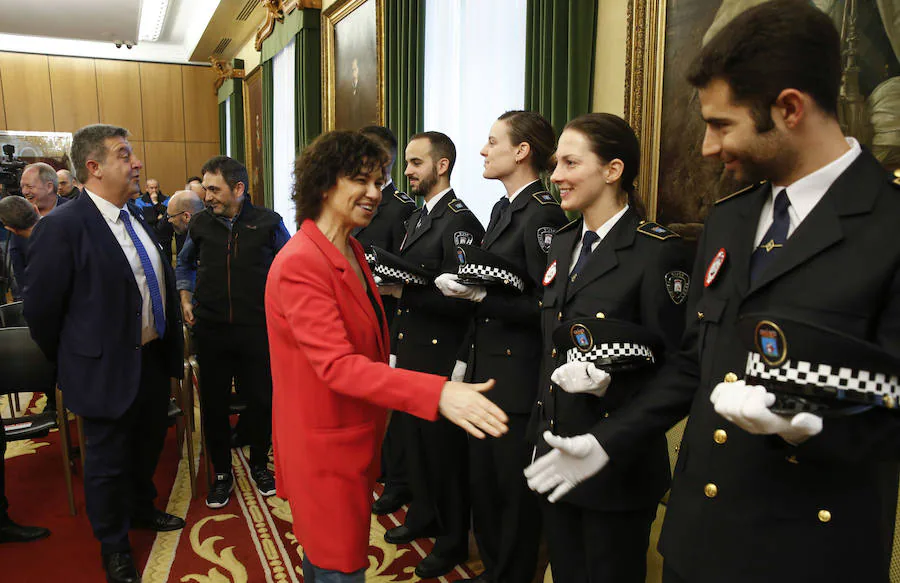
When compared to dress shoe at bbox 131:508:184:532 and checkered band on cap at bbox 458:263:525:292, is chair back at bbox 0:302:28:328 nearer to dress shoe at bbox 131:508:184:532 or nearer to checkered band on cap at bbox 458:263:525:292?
dress shoe at bbox 131:508:184:532

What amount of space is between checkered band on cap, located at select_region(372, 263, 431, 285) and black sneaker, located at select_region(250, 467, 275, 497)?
1564 mm

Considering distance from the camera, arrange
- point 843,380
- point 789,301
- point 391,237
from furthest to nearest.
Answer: point 391,237 → point 789,301 → point 843,380

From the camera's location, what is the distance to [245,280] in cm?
313

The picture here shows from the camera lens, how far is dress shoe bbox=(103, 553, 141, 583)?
96.5 inches

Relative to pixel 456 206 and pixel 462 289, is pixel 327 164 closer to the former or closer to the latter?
pixel 462 289

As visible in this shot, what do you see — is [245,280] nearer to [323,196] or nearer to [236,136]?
[323,196]

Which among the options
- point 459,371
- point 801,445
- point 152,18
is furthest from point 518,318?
point 152,18

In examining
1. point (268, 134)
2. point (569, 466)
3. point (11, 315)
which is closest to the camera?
point (569, 466)

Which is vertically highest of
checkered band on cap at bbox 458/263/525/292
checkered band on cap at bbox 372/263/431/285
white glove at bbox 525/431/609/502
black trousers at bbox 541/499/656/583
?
checkered band on cap at bbox 458/263/525/292

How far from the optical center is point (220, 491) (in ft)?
10.6

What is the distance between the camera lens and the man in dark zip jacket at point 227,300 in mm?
3121

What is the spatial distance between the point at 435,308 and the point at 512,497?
32.0 inches

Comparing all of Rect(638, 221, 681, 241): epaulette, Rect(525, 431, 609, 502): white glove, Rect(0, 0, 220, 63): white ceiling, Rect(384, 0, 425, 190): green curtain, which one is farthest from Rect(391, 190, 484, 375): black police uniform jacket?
Rect(0, 0, 220, 63): white ceiling

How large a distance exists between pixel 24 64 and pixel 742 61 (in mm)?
13864
